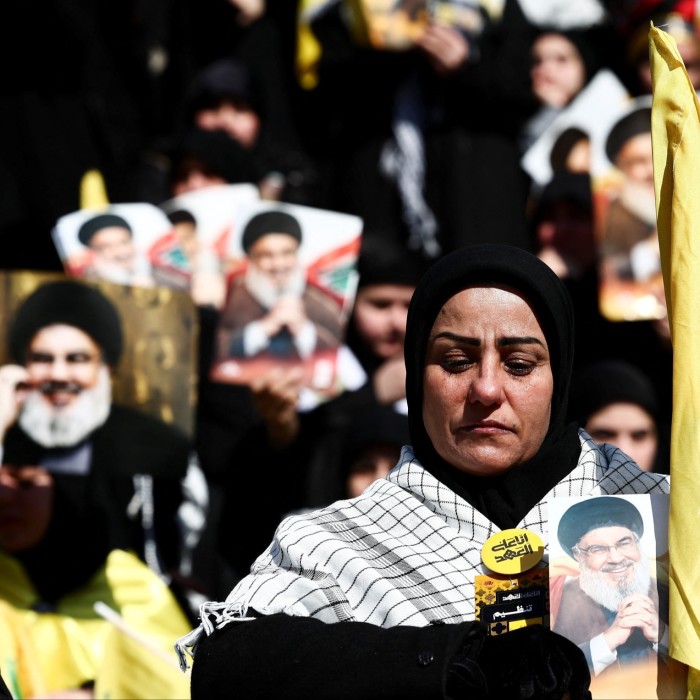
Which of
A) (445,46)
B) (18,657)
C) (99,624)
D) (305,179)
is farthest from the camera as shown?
(305,179)

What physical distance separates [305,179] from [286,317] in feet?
3.81

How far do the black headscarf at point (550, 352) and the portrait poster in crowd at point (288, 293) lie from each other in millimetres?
2367

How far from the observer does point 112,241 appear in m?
5.83

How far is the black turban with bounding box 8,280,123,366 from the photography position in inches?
204

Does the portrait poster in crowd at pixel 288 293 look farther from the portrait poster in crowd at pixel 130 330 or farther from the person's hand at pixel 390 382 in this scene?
the portrait poster in crowd at pixel 130 330

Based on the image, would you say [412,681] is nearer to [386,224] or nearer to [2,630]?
[2,630]

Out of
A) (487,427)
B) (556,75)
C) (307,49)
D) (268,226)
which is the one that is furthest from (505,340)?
(307,49)

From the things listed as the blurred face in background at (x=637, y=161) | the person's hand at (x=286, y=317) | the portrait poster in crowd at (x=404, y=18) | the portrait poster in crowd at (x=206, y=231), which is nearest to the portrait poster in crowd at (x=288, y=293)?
→ the person's hand at (x=286, y=317)

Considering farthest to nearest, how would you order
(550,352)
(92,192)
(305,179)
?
1. (305,179)
2. (92,192)
3. (550,352)

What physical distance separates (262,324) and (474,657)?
3156mm

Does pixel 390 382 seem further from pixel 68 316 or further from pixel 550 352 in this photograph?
pixel 550 352

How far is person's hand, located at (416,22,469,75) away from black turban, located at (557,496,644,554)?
3.90 m

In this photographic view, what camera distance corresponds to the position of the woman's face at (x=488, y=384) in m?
3.05

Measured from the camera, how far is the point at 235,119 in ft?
22.1
